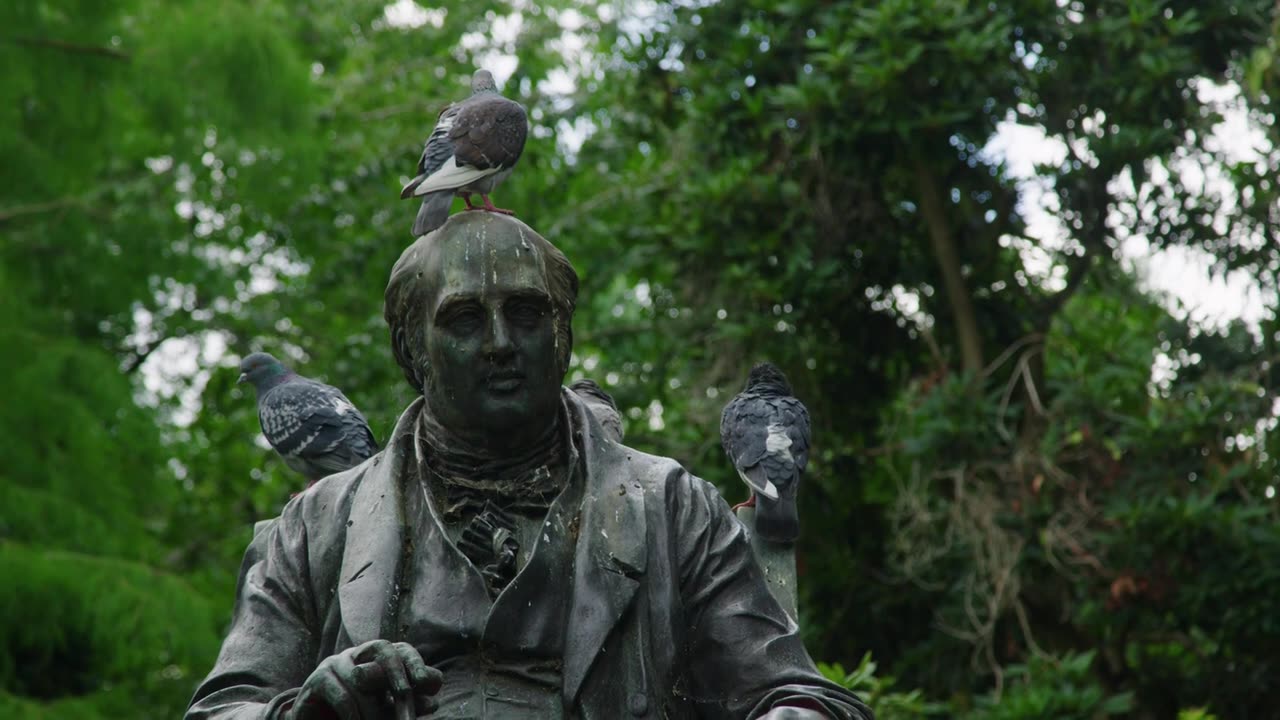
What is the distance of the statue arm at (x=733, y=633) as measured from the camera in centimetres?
342

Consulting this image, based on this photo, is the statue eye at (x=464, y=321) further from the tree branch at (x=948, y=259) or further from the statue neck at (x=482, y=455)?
the tree branch at (x=948, y=259)

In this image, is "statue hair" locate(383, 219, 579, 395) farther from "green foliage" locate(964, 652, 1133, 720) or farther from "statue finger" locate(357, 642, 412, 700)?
"green foliage" locate(964, 652, 1133, 720)

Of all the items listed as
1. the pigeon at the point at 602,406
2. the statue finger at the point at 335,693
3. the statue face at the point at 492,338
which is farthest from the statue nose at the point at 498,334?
the pigeon at the point at 602,406

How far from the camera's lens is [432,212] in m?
4.28

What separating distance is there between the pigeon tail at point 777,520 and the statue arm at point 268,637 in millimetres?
1220

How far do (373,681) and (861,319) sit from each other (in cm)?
850

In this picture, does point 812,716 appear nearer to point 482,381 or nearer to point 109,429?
point 482,381

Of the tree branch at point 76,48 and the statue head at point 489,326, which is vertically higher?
the tree branch at point 76,48

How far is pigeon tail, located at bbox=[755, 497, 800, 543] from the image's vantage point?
14.6 feet

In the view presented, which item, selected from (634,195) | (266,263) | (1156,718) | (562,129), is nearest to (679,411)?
(634,195)

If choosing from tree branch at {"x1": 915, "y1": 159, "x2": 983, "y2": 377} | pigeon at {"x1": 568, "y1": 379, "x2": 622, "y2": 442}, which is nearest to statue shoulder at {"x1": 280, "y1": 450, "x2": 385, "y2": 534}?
pigeon at {"x1": 568, "y1": 379, "x2": 622, "y2": 442}

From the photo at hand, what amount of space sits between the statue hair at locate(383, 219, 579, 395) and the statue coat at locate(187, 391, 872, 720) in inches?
6.3

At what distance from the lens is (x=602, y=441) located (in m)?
3.68

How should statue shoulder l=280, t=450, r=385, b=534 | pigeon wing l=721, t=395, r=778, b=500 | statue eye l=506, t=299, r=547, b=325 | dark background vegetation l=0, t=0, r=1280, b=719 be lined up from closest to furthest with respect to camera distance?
statue eye l=506, t=299, r=547, b=325, statue shoulder l=280, t=450, r=385, b=534, pigeon wing l=721, t=395, r=778, b=500, dark background vegetation l=0, t=0, r=1280, b=719
